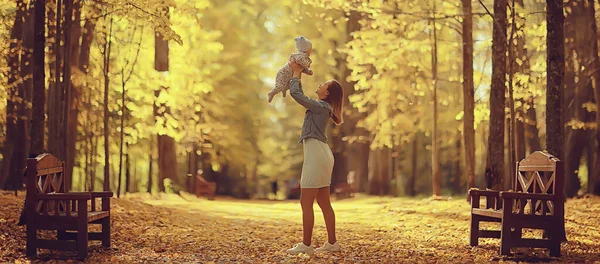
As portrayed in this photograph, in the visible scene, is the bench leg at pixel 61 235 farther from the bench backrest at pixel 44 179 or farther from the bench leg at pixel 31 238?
the bench leg at pixel 31 238

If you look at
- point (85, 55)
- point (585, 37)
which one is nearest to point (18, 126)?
point (85, 55)

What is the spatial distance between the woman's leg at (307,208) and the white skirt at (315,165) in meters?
0.08

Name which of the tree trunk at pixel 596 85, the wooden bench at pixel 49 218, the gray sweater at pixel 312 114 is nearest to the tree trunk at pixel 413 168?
the tree trunk at pixel 596 85

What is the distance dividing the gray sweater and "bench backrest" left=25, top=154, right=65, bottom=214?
2920 mm

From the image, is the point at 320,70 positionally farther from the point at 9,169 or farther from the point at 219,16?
the point at 9,169

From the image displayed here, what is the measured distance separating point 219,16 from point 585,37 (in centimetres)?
1422

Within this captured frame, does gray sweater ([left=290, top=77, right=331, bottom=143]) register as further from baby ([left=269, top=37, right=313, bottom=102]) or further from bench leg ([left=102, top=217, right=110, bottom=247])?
bench leg ([left=102, top=217, right=110, bottom=247])

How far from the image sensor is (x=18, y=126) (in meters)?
16.1

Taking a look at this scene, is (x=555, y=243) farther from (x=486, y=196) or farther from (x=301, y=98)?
(x=301, y=98)

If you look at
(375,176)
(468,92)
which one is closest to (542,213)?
(468,92)

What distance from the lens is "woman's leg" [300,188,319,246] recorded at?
8242 millimetres

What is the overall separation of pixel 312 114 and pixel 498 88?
200 inches

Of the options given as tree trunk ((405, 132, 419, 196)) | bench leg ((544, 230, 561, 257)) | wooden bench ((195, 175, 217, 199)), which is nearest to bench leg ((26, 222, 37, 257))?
bench leg ((544, 230, 561, 257))

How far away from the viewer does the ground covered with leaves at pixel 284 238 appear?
8.38 meters
